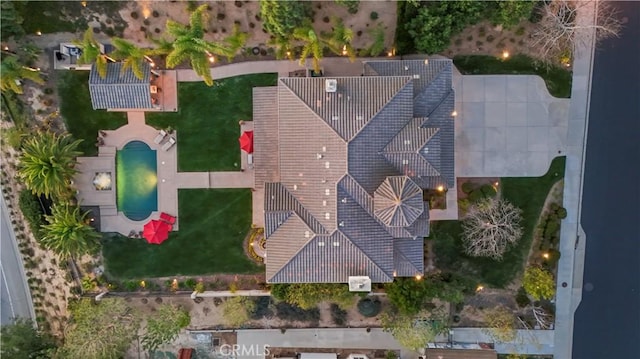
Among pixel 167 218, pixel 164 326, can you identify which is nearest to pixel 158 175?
pixel 167 218

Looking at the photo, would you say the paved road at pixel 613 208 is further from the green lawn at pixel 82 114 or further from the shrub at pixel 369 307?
the green lawn at pixel 82 114

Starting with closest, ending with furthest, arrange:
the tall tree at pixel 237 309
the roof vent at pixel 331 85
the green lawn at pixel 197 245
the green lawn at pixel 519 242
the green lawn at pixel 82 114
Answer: the roof vent at pixel 331 85 → the tall tree at pixel 237 309 → the green lawn at pixel 82 114 → the green lawn at pixel 519 242 → the green lawn at pixel 197 245

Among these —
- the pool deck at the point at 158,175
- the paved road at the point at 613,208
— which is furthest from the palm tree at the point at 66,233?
the paved road at the point at 613,208

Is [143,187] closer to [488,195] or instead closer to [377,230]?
[377,230]

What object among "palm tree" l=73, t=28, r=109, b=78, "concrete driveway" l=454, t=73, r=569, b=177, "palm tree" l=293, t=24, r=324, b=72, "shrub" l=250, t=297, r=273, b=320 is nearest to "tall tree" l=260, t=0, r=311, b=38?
"palm tree" l=293, t=24, r=324, b=72

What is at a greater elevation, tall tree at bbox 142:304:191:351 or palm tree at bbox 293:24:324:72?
palm tree at bbox 293:24:324:72

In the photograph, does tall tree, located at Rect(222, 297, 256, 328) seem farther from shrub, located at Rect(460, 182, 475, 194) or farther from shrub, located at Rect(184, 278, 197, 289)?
shrub, located at Rect(460, 182, 475, 194)
